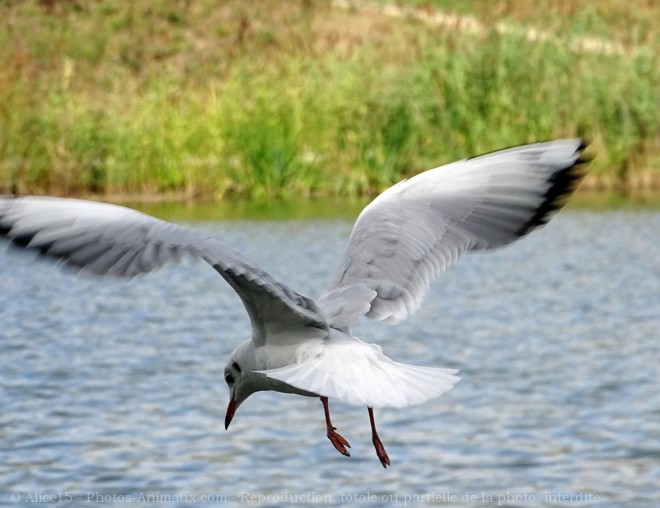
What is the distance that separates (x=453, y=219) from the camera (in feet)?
20.5

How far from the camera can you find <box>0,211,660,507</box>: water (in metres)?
8.72

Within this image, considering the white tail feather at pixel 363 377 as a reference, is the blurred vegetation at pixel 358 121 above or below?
below

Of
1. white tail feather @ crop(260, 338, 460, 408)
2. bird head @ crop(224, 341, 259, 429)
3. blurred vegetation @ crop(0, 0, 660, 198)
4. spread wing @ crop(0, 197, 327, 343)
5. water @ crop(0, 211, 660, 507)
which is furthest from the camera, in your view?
blurred vegetation @ crop(0, 0, 660, 198)

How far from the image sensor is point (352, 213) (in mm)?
19891

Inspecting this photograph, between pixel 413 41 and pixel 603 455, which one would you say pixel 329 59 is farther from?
pixel 603 455

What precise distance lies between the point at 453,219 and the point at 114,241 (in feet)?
4.93

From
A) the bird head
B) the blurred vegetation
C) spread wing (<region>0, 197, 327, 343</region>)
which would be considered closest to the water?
spread wing (<region>0, 197, 327, 343</region>)

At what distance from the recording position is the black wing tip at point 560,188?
19.9ft

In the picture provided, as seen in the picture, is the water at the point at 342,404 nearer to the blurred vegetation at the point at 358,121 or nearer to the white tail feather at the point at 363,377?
the white tail feather at the point at 363,377

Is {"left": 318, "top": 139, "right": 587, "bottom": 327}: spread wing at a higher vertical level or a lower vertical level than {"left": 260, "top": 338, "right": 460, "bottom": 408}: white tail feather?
higher

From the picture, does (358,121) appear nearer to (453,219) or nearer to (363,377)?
(453,219)

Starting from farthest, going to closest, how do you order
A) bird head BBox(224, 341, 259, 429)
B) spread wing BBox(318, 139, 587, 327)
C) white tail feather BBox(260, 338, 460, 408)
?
spread wing BBox(318, 139, 587, 327), bird head BBox(224, 341, 259, 429), white tail feather BBox(260, 338, 460, 408)

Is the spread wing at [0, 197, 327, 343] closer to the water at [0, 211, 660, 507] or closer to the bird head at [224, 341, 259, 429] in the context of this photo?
the water at [0, 211, 660, 507]

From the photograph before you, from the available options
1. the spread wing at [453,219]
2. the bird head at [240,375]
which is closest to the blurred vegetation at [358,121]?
the spread wing at [453,219]
